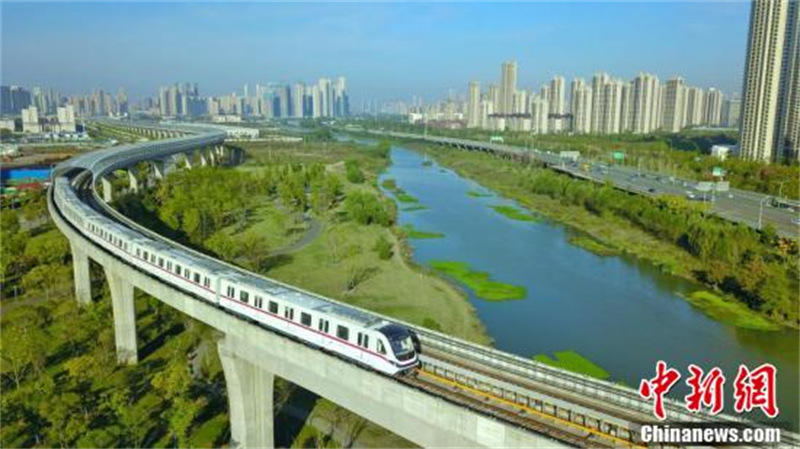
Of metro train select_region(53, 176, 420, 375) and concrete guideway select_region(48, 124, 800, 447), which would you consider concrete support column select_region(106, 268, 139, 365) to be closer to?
metro train select_region(53, 176, 420, 375)

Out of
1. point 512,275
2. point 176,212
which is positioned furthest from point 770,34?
point 176,212

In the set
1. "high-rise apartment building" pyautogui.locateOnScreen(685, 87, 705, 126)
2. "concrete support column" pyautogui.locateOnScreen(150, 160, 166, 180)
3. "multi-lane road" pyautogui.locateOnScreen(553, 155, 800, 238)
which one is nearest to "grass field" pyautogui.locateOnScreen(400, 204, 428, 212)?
"multi-lane road" pyautogui.locateOnScreen(553, 155, 800, 238)

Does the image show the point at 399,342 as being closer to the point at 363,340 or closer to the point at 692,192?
the point at 363,340

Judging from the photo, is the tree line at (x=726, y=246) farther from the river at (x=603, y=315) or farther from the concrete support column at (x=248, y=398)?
the concrete support column at (x=248, y=398)

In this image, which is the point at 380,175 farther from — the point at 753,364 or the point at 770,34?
the point at 753,364

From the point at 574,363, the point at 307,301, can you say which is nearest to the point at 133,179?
the point at 307,301

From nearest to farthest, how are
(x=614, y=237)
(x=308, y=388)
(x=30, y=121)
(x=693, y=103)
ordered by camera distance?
1. (x=308, y=388)
2. (x=614, y=237)
3. (x=30, y=121)
4. (x=693, y=103)

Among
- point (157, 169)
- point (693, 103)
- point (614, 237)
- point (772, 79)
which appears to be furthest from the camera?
point (693, 103)
